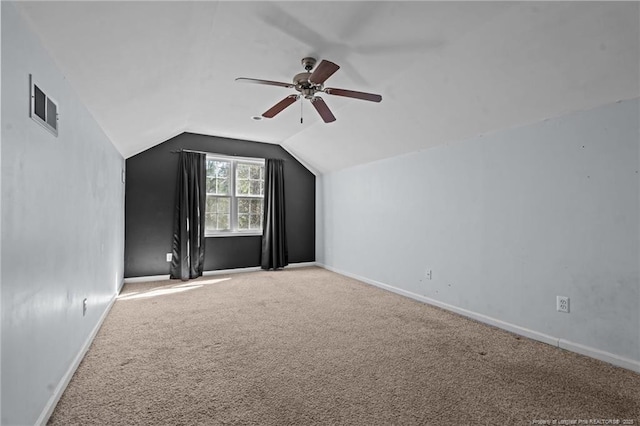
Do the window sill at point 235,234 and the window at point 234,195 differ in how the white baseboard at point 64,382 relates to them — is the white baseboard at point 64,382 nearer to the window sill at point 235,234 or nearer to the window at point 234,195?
the window sill at point 235,234

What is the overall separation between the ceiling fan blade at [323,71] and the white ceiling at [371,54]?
0.93ft

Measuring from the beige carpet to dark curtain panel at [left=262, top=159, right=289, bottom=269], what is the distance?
2.32 m

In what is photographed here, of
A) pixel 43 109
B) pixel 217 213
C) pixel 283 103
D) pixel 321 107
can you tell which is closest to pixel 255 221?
pixel 217 213

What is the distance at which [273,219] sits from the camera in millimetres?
5895

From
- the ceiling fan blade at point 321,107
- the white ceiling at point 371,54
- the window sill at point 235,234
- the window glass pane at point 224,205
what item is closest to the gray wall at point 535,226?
the white ceiling at point 371,54

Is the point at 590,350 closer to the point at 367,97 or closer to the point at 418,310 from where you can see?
the point at 418,310

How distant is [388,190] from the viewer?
4633 mm

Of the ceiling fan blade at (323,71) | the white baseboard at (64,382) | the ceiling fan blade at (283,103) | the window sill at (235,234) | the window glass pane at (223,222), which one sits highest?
the ceiling fan blade at (283,103)

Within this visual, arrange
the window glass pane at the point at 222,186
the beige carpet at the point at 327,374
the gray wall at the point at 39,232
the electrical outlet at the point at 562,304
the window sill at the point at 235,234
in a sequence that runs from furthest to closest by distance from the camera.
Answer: the window glass pane at the point at 222,186 < the window sill at the point at 235,234 < the electrical outlet at the point at 562,304 < the beige carpet at the point at 327,374 < the gray wall at the point at 39,232

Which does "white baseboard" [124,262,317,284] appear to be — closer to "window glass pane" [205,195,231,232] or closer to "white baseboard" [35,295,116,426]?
"window glass pane" [205,195,231,232]

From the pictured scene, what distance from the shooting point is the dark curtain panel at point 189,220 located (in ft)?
16.7

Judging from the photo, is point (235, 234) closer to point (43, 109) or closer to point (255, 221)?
point (255, 221)

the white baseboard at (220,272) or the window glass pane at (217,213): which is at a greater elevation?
the window glass pane at (217,213)

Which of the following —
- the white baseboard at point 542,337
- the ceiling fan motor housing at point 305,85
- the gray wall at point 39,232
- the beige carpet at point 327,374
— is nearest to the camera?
the gray wall at point 39,232
